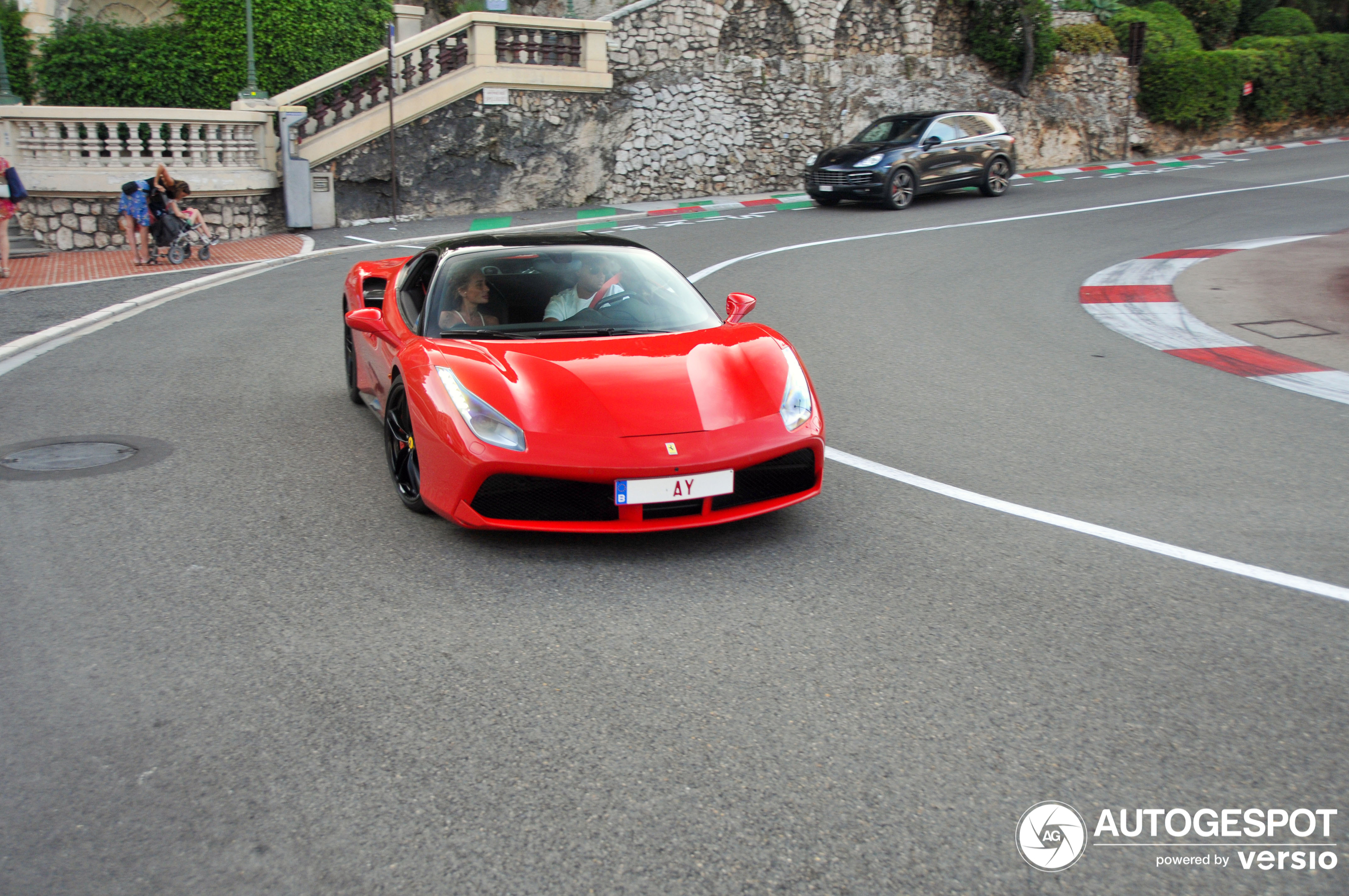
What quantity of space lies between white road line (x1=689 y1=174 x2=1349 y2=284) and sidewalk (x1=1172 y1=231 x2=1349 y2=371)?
4753 millimetres

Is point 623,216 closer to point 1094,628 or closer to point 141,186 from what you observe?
point 141,186

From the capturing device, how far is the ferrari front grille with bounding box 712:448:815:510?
470cm

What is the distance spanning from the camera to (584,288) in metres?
5.92

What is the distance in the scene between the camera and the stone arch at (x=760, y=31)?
84.6 feet

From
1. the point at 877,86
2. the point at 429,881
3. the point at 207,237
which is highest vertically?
the point at 877,86

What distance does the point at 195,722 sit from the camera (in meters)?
3.28

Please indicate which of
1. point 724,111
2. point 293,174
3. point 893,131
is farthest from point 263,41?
point 893,131

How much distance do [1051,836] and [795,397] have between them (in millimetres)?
2608

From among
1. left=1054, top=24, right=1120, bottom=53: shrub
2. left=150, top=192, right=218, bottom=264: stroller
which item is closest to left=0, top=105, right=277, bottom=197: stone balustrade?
left=150, top=192, right=218, bottom=264: stroller

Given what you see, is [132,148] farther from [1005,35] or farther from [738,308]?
[1005,35]

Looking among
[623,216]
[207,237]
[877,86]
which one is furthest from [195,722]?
[877,86]

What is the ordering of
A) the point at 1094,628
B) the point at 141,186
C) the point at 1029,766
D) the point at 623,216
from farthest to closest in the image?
the point at 623,216, the point at 141,186, the point at 1094,628, the point at 1029,766

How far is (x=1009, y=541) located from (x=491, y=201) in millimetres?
19651

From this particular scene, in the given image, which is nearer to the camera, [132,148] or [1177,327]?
[1177,327]
